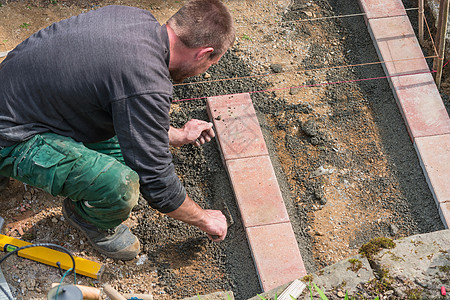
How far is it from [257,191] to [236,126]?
2.09ft

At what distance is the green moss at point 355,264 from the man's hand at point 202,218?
937 mm

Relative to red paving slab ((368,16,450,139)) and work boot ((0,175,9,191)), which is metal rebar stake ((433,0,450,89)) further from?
work boot ((0,175,9,191))

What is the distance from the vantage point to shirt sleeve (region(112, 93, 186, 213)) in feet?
9.32

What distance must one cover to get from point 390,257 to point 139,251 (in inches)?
69.1

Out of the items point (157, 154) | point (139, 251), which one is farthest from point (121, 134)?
point (139, 251)

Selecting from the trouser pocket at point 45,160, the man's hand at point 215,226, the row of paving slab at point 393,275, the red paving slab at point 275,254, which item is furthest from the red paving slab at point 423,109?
the trouser pocket at point 45,160

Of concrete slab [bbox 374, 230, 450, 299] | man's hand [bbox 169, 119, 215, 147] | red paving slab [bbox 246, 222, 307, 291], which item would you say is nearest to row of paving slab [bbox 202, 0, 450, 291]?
red paving slab [bbox 246, 222, 307, 291]

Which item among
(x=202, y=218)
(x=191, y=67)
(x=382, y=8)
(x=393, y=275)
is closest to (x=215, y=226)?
(x=202, y=218)

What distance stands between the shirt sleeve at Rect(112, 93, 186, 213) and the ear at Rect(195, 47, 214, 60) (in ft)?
1.07

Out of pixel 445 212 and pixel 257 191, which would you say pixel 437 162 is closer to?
pixel 445 212

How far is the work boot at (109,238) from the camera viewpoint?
11.9 ft

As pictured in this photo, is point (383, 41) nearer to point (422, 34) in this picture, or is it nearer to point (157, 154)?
point (422, 34)

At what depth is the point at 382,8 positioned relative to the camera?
17.4 feet

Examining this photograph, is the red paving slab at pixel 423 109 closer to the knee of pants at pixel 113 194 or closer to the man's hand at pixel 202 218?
the man's hand at pixel 202 218
